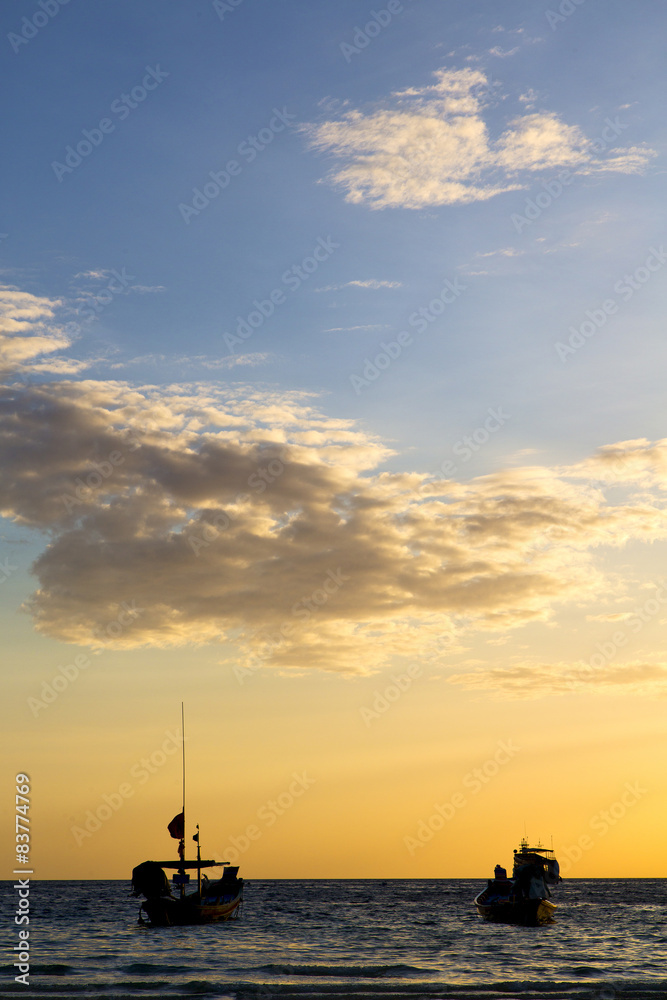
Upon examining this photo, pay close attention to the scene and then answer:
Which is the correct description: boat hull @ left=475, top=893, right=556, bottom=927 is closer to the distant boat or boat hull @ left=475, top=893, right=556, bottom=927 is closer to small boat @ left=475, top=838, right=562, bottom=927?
small boat @ left=475, top=838, right=562, bottom=927

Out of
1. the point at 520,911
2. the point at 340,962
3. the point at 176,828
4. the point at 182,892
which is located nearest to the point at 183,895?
the point at 182,892

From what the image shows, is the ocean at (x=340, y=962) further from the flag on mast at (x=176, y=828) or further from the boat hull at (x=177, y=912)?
the flag on mast at (x=176, y=828)

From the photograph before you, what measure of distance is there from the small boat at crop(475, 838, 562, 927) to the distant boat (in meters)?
23.4

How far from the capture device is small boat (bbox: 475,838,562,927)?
74.1 meters

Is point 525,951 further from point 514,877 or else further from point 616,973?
point 514,877

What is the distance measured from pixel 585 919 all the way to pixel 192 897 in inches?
2088

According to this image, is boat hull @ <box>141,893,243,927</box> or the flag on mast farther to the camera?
boat hull @ <box>141,893,243,927</box>

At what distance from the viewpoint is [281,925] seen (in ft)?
268

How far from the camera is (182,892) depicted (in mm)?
67812

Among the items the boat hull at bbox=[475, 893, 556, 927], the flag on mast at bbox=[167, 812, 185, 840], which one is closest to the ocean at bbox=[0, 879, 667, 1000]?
the boat hull at bbox=[475, 893, 556, 927]

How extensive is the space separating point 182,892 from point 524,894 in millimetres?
30189

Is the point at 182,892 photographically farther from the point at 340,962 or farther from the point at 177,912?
the point at 340,962

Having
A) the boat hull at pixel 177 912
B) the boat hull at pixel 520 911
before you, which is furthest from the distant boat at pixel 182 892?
the boat hull at pixel 520 911

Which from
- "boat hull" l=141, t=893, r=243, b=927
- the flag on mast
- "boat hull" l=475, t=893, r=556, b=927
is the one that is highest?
the flag on mast
